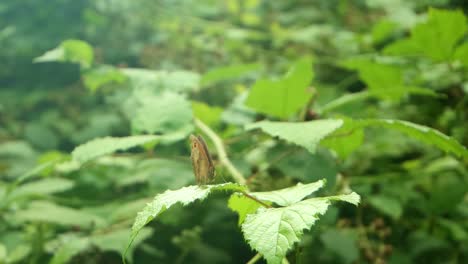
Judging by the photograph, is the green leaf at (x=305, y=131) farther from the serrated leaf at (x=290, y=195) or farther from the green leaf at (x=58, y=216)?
the green leaf at (x=58, y=216)

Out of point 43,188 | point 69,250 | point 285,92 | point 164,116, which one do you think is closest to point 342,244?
point 285,92

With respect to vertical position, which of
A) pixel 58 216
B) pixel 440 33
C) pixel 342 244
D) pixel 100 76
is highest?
pixel 440 33

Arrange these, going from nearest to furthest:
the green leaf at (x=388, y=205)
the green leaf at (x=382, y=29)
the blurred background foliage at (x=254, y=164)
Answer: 1. the blurred background foliage at (x=254, y=164)
2. the green leaf at (x=388, y=205)
3. the green leaf at (x=382, y=29)

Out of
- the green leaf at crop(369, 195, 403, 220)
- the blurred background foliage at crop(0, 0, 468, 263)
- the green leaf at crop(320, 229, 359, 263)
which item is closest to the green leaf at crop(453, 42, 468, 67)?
the blurred background foliage at crop(0, 0, 468, 263)

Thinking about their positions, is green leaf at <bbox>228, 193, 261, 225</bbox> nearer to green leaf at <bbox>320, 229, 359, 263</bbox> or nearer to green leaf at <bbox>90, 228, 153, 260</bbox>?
green leaf at <bbox>90, 228, 153, 260</bbox>

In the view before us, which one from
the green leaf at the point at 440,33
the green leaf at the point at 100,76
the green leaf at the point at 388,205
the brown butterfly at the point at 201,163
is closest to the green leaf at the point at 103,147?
the brown butterfly at the point at 201,163

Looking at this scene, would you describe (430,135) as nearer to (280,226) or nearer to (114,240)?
(280,226)

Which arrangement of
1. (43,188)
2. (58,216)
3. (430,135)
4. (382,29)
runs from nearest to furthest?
(430,135) → (58,216) → (43,188) → (382,29)

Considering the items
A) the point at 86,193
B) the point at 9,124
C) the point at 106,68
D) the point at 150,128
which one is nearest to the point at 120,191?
the point at 86,193
